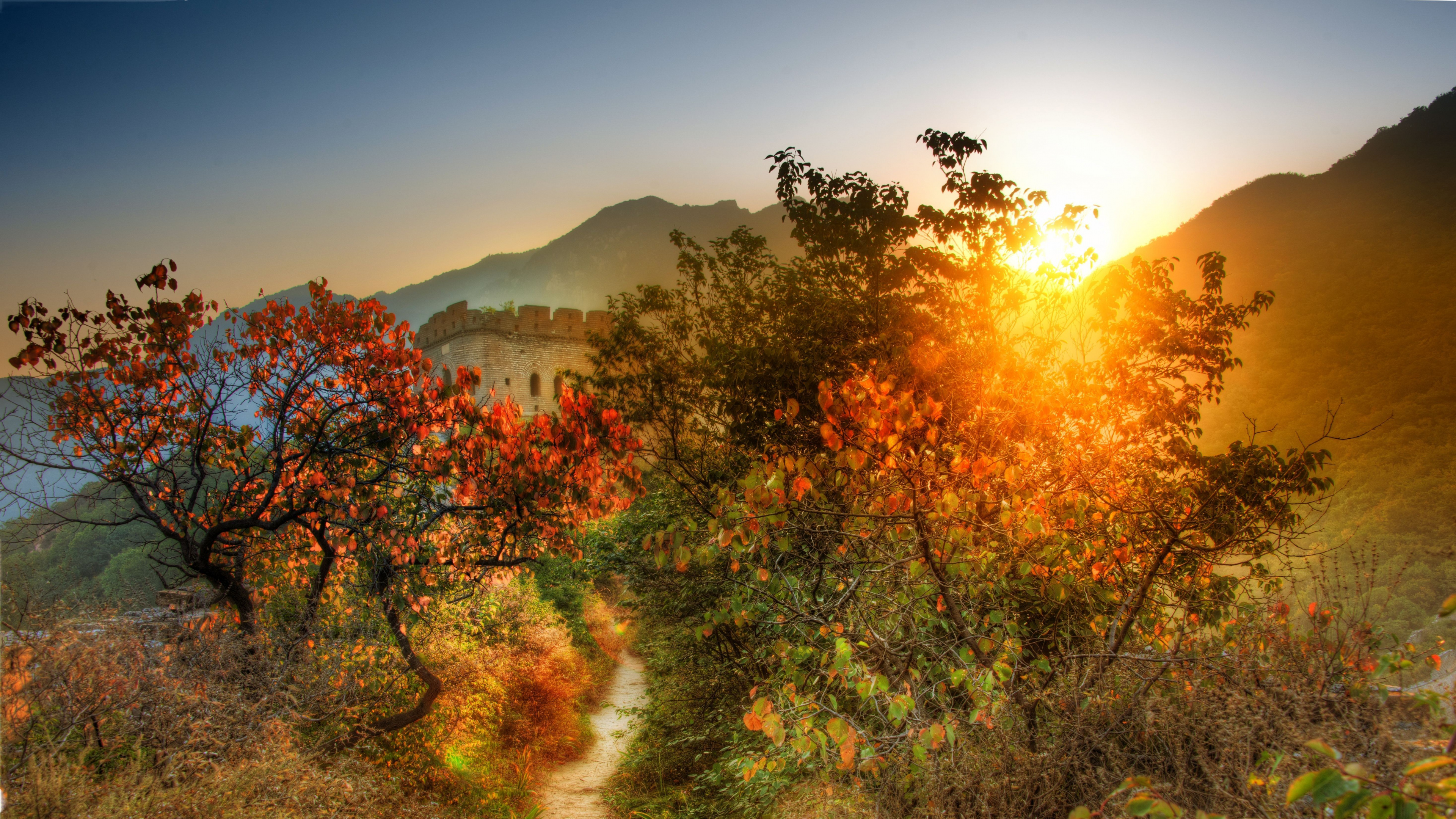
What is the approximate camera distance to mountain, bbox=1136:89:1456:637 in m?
10.9

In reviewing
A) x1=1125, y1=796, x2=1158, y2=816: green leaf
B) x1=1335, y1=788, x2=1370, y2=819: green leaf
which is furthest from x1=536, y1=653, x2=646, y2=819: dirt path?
x1=1335, y1=788, x2=1370, y2=819: green leaf

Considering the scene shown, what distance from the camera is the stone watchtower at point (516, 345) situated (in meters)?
22.8

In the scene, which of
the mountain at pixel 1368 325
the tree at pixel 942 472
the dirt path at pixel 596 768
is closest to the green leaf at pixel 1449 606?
the tree at pixel 942 472

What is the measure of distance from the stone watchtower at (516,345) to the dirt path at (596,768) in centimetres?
1273

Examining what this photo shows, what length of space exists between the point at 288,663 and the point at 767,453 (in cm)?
439

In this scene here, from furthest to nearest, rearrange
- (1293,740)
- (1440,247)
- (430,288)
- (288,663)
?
(430,288)
(1440,247)
(288,663)
(1293,740)

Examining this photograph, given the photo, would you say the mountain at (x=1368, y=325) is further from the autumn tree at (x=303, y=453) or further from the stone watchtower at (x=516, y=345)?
the stone watchtower at (x=516, y=345)

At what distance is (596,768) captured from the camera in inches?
380

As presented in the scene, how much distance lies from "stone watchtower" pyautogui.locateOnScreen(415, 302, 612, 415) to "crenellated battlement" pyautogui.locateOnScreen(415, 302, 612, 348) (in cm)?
2

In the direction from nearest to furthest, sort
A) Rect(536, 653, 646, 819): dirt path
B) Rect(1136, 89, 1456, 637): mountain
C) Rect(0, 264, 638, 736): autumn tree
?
Rect(0, 264, 638, 736): autumn tree
Rect(536, 653, 646, 819): dirt path
Rect(1136, 89, 1456, 637): mountain

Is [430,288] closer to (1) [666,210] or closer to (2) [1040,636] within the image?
(1) [666,210]

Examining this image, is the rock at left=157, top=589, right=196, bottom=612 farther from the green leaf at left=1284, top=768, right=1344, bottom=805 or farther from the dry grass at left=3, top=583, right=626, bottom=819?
the green leaf at left=1284, top=768, right=1344, bottom=805

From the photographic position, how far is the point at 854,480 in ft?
12.4

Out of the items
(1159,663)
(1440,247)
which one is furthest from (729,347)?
(1440,247)
